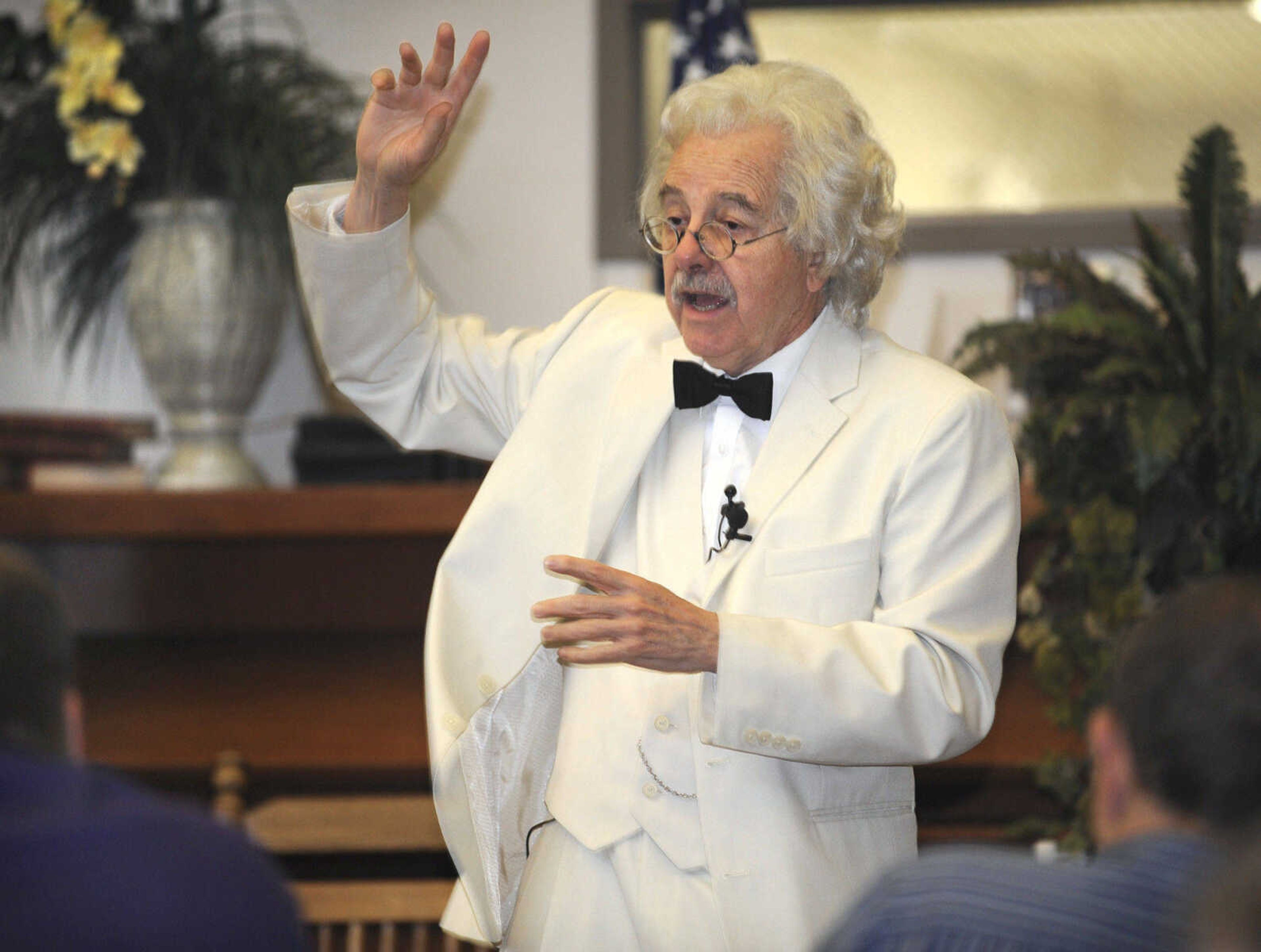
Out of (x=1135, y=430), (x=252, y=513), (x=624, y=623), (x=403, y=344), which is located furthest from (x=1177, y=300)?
(x=252, y=513)

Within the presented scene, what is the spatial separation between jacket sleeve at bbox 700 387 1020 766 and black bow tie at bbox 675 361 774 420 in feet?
0.69

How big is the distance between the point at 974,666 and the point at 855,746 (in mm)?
178

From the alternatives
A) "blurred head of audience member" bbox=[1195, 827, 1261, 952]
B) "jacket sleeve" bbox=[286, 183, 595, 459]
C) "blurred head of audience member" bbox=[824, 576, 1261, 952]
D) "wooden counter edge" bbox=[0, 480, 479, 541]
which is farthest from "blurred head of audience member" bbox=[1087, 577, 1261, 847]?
"wooden counter edge" bbox=[0, 480, 479, 541]

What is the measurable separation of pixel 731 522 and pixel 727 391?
184 millimetres

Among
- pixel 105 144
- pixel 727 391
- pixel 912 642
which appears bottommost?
pixel 912 642

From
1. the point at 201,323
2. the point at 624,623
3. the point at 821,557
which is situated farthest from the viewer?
the point at 201,323

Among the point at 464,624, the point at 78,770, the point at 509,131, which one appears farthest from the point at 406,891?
the point at 509,131

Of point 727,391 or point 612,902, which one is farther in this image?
point 727,391

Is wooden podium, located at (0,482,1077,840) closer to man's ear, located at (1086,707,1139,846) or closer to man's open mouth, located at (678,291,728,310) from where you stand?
man's open mouth, located at (678,291,728,310)

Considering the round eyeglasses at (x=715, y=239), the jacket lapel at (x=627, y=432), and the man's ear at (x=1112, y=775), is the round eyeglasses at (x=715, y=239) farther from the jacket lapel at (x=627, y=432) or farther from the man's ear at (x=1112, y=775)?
the man's ear at (x=1112, y=775)

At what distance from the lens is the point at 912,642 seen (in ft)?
5.53

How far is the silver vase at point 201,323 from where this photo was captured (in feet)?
10.1

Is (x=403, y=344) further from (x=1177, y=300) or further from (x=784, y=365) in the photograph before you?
(x=1177, y=300)

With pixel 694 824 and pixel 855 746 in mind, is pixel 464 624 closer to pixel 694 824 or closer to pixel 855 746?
pixel 694 824
